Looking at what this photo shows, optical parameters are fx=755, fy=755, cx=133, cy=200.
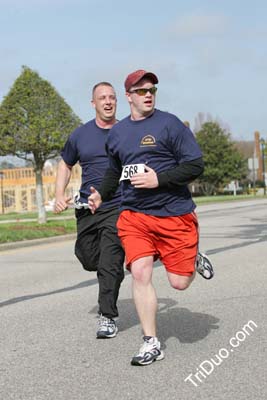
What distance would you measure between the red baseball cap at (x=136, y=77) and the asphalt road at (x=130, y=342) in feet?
6.45

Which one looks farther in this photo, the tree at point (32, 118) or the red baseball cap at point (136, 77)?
the tree at point (32, 118)

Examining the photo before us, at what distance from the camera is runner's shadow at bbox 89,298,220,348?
612 centimetres

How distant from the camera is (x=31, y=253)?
15.3 meters

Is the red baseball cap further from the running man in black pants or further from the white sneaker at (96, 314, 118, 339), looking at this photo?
the white sneaker at (96, 314, 118, 339)

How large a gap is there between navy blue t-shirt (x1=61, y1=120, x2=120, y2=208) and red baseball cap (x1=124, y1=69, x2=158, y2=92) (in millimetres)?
1210

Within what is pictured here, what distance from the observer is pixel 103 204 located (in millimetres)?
6586

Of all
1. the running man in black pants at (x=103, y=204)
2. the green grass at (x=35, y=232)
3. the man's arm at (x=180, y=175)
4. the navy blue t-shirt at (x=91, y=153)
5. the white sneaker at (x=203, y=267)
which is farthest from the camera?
the green grass at (x=35, y=232)

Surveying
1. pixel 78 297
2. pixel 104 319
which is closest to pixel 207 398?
pixel 104 319

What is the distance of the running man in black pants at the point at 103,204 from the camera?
6379mm

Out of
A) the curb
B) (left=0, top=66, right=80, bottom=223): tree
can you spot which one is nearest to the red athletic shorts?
the curb

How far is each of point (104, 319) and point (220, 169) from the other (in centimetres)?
6283

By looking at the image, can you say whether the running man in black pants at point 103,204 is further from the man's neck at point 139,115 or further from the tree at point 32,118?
the tree at point 32,118

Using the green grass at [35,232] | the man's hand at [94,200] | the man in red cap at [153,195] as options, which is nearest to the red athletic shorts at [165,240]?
the man in red cap at [153,195]

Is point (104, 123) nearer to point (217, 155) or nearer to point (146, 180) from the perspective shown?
point (146, 180)
